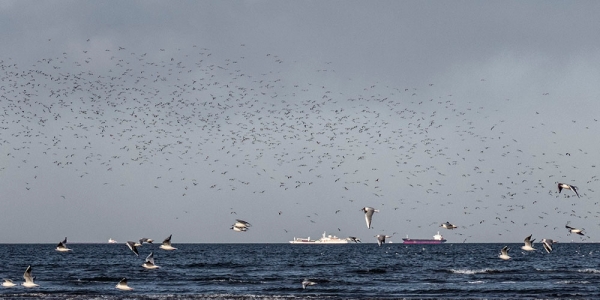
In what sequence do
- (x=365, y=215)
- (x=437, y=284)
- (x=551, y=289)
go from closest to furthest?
(x=365, y=215) < (x=551, y=289) < (x=437, y=284)

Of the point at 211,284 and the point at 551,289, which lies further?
the point at 211,284

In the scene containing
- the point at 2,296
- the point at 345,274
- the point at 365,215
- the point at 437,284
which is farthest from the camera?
the point at 345,274

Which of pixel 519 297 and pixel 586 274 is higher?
pixel 586 274

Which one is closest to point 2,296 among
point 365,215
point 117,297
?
point 117,297

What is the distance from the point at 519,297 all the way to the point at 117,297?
24114 mm

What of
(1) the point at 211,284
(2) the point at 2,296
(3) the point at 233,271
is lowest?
(2) the point at 2,296

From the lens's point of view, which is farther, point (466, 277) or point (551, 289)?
point (466, 277)

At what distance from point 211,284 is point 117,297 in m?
13.6

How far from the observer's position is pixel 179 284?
62812 mm

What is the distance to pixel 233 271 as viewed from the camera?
81.1 m

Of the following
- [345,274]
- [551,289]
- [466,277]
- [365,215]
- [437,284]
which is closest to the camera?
[365,215]

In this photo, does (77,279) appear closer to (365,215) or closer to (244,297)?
(244,297)

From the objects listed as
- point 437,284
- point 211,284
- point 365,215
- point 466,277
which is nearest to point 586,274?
point 466,277

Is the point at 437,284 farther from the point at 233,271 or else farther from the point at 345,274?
the point at 233,271
